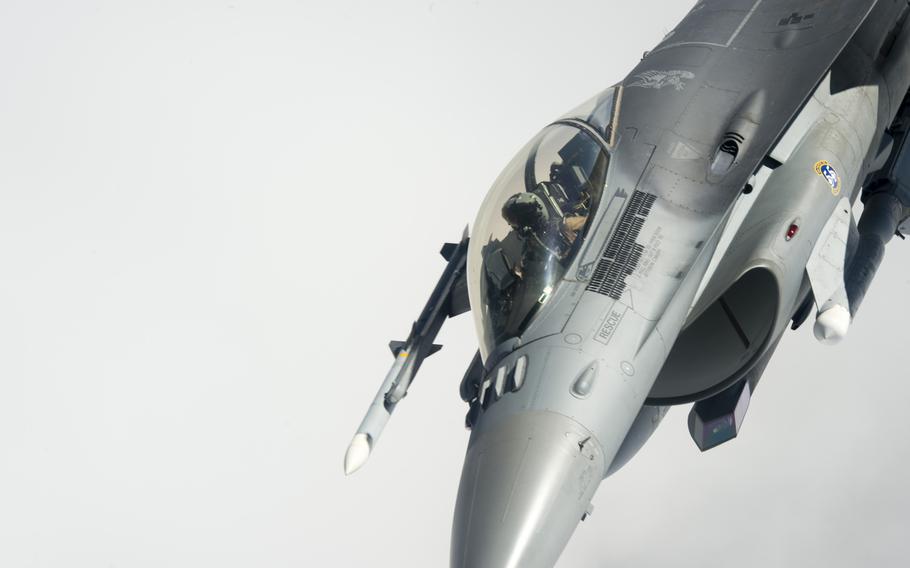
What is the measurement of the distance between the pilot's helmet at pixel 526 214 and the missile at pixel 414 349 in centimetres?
181

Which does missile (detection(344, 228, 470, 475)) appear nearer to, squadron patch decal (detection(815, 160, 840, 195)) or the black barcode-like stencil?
the black barcode-like stencil

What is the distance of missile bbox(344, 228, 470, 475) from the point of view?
32.3 feet

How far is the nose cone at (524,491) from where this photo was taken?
7.75m

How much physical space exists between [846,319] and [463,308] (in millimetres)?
3685

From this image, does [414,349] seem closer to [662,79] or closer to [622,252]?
[622,252]

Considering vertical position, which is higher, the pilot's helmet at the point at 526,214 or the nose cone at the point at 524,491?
the pilot's helmet at the point at 526,214

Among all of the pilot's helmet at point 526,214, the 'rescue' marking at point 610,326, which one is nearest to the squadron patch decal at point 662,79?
the pilot's helmet at point 526,214

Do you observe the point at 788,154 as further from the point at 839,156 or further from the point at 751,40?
the point at 751,40

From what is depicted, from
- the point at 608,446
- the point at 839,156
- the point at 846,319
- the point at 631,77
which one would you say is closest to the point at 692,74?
the point at 631,77

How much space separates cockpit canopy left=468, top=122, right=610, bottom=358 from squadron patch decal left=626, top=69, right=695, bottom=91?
1.49m

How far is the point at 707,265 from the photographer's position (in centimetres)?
949

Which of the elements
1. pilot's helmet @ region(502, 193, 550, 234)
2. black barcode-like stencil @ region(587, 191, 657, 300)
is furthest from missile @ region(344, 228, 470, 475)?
black barcode-like stencil @ region(587, 191, 657, 300)

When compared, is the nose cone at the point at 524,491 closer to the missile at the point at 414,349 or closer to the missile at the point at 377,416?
the missile at the point at 377,416

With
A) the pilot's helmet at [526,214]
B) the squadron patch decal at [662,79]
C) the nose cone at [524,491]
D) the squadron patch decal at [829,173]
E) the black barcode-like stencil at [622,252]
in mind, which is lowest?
the nose cone at [524,491]
